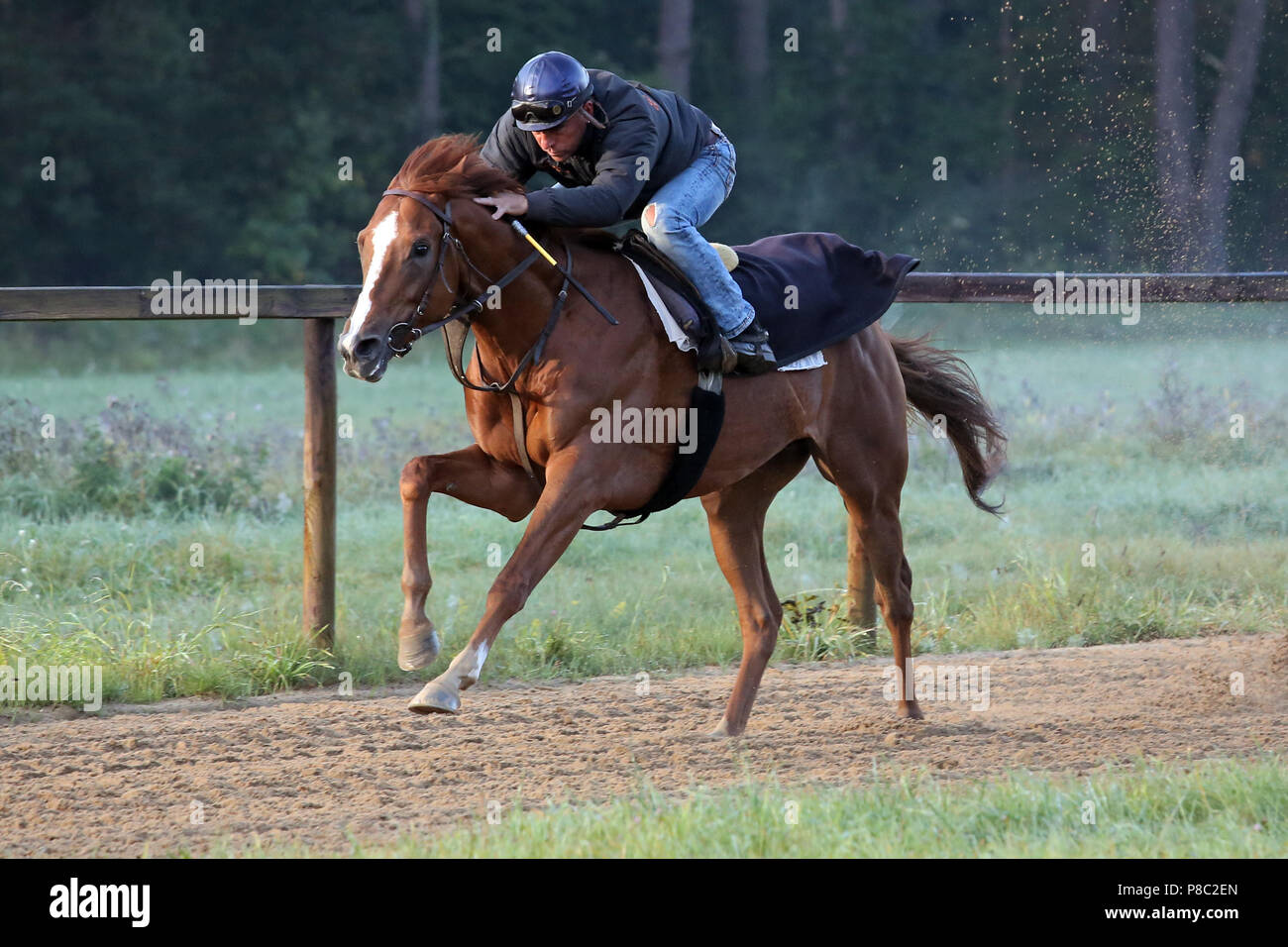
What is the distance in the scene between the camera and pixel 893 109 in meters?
26.6

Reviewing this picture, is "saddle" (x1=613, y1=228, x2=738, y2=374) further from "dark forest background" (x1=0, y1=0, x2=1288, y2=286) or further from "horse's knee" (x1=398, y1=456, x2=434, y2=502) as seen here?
"dark forest background" (x1=0, y1=0, x2=1288, y2=286)

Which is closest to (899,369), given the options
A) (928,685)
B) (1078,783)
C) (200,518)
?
(928,685)

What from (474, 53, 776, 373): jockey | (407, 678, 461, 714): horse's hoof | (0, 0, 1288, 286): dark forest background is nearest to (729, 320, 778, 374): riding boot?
(474, 53, 776, 373): jockey

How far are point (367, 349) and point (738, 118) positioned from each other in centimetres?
2321

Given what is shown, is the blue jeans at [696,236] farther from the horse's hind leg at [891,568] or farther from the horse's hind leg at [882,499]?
the horse's hind leg at [891,568]

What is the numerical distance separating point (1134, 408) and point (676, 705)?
30.2 ft

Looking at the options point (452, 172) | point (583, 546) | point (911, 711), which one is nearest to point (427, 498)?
point (452, 172)

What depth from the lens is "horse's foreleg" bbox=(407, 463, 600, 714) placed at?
4297mm

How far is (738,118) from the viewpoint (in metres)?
26.5

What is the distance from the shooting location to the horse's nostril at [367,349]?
429cm

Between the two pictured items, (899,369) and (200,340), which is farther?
(200,340)

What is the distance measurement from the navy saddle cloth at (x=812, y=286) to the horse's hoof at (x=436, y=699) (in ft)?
6.38
